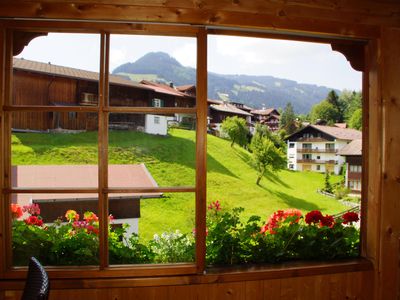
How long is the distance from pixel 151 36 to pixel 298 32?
0.90 meters

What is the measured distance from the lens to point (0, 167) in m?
1.85

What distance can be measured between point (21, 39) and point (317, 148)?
203 centimetres

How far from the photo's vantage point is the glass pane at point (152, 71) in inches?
77.2

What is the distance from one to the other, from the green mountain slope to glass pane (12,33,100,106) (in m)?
0.20

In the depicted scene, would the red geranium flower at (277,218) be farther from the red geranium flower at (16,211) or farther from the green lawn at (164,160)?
the red geranium flower at (16,211)

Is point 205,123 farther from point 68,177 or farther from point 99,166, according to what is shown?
point 68,177

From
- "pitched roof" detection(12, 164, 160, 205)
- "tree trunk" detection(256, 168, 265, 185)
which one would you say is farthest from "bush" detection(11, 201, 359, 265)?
"tree trunk" detection(256, 168, 265, 185)

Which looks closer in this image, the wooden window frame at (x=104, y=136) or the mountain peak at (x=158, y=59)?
the wooden window frame at (x=104, y=136)

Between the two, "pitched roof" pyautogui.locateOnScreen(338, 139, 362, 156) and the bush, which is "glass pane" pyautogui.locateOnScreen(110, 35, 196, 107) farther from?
"pitched roof" pyautogui.locateOnScreen(338, 139, 362, 156)

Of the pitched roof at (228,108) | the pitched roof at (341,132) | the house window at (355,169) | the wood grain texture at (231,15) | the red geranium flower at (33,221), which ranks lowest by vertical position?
the red geranium flower at (33,221)

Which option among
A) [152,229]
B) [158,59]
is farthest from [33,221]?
[158,59]

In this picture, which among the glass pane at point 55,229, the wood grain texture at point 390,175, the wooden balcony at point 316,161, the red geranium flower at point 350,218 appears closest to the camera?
the glass pane at point 55,229

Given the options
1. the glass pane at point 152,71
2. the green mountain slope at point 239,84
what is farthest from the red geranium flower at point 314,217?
the glass pane at point 152,71

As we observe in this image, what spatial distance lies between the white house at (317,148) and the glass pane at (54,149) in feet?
4.48
